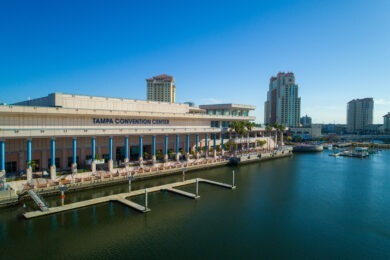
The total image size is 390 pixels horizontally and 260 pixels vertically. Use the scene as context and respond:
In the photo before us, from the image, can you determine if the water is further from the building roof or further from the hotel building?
the building roof

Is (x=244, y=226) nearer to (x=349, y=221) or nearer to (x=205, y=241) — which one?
(x=205, y=241)

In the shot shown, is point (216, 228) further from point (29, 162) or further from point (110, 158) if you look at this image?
point (29, 162)

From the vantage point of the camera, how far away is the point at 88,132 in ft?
163

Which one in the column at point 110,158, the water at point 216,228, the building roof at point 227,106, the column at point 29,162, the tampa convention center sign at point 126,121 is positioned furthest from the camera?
the building roof at point 227,106

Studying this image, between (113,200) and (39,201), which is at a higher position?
(39,201)

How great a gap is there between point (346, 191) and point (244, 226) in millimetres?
28666

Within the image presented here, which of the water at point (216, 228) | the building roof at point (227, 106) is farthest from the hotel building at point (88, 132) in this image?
the building roof at point (227, 106)

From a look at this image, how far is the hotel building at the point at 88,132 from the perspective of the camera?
44.2 meters

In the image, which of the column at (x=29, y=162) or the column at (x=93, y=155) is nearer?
the column at (x=29, y=162)

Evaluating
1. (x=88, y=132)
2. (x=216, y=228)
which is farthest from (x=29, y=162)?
(x=216, y=228)

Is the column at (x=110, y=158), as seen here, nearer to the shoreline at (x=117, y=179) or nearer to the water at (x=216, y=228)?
the shoreline at (x=117, y=179)

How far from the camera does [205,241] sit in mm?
25859

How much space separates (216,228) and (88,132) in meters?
33.4

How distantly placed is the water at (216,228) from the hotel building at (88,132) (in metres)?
12.6
